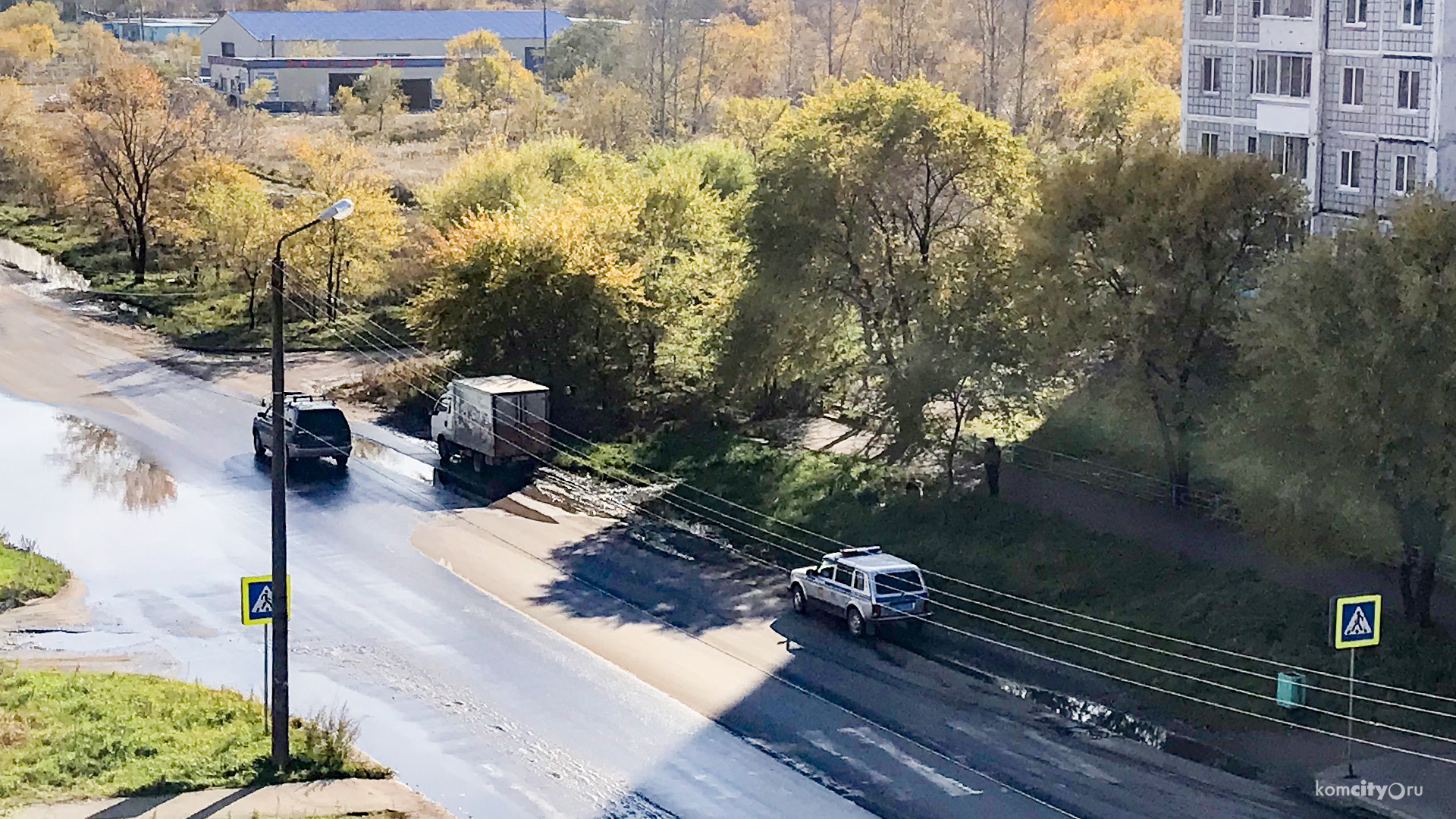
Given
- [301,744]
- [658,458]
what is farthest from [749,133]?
[301,744]

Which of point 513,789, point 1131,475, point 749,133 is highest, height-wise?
point 749,133

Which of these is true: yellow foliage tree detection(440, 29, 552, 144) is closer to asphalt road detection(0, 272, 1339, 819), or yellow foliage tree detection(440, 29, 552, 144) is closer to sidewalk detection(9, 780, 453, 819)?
asphalt road detection(0, 272, 1339, 819)

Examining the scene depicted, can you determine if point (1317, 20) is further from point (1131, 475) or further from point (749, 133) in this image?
point (749, 133)

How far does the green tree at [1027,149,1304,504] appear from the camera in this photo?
30469mm

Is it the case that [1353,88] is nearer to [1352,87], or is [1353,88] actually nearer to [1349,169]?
[1352,87]

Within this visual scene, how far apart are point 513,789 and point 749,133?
57916 mm

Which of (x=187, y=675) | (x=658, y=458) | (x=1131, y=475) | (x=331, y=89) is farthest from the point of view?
(x=331, y=89)

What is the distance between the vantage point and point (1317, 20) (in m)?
39.3

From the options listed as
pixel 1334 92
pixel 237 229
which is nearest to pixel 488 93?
pixel 237 229

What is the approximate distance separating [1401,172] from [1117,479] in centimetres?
1058

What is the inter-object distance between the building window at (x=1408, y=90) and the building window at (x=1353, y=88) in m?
0.97

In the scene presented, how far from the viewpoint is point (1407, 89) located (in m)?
37.2

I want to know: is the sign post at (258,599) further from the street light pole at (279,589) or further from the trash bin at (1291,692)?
the trash bin at (1291,692)

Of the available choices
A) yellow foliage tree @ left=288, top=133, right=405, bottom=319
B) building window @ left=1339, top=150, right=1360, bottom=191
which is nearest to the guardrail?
building window @ left=1339, top=150, right=1360, bottom=191
